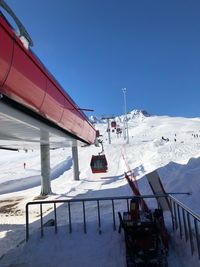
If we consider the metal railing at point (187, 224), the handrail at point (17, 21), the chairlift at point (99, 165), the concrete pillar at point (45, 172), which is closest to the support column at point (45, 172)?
the concrete pillar at point (45, 172)

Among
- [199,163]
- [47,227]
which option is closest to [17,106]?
[47,227]

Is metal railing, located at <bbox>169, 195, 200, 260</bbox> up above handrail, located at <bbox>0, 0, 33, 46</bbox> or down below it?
below

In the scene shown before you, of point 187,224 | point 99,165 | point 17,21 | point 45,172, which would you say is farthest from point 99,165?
point 17,21

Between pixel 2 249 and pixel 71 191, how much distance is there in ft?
32.7

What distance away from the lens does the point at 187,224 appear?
599cm

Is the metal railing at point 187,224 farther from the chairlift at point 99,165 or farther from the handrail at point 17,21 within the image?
the chairlift at point 99,165

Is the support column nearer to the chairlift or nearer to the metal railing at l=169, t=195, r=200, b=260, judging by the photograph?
the chairlift

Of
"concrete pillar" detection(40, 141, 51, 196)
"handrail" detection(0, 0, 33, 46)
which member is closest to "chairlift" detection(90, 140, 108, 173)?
"concrete pillar" detection(40, 141, 51, 196)

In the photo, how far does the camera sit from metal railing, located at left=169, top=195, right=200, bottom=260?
16.0 ft

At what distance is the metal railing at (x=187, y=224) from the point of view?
191 inches

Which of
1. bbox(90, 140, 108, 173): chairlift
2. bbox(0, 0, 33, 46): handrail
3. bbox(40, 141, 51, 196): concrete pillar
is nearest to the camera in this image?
bbox(0, 0, 33, 46): handrail

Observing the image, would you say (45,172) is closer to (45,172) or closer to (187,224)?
(45,172)

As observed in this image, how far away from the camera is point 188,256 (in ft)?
17.3

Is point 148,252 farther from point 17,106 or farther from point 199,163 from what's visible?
point 199,163
